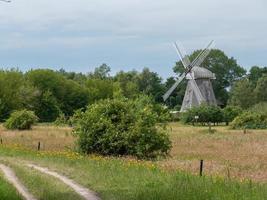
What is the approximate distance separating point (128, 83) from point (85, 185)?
136 metres

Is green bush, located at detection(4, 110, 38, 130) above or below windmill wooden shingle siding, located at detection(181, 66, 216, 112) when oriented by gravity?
below

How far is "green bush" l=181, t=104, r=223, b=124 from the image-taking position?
112500 mm

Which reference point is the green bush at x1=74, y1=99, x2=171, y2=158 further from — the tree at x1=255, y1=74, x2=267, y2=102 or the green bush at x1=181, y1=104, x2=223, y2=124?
the tree at x1=255, y1=74, x2=267, y2=102

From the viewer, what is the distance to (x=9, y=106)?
392ft

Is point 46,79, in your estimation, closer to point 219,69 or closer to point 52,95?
point 52,95

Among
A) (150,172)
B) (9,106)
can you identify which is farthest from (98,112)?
(9,106)

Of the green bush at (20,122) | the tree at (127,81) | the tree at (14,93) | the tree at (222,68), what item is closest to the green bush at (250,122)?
the green bush at (20,122)

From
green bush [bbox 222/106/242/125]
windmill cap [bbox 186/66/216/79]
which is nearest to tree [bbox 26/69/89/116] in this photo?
windmill cap [bbox 186/66/216/79]

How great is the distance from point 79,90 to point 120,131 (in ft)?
347

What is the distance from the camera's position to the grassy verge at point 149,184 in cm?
1438

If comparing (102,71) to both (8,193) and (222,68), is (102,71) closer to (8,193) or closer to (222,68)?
(222,68)

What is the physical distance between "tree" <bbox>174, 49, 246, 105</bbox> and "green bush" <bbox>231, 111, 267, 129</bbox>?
70782 millimetres

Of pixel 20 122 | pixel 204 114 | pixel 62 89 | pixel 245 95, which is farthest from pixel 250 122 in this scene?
pixel 62 89

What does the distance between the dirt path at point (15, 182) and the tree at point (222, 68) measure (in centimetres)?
14570
